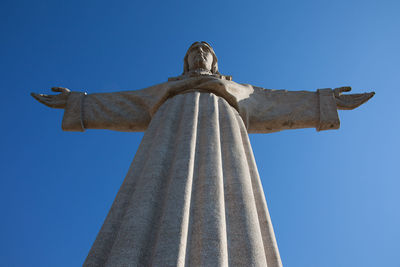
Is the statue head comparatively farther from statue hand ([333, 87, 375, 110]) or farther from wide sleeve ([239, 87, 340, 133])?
statue hand ([333, 87, 375, 110])

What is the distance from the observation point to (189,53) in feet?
20.7

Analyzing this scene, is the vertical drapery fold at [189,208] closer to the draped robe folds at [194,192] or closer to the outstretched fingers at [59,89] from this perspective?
the draped robe folds at [194,192]

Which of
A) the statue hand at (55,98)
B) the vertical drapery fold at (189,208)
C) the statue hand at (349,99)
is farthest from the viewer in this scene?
the statue hand at (55,98)

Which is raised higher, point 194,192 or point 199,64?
point 199,64

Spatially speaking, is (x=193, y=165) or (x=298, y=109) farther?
(x=298, y=109)

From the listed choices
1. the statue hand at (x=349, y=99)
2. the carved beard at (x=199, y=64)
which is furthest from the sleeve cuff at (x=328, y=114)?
the carved beard at (x=199, y=64)

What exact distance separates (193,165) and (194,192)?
33 centimetres

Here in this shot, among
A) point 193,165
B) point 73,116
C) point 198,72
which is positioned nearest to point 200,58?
point 198,72

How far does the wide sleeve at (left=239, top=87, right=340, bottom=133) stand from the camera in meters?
5.18

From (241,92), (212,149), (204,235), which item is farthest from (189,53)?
(204,235)

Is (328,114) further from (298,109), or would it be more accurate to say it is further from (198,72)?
(198,72)

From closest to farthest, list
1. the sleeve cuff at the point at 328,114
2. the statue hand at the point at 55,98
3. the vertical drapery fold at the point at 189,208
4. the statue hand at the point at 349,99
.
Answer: the vertical drapery fold at the point at 189,208 < the sleeve cuff at the point at 328,114 < the statue hand at the point at 349,99 < the statue hand at the point at 55,98

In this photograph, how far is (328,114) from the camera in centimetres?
520

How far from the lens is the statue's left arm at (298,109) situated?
5.19 meters
